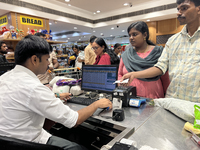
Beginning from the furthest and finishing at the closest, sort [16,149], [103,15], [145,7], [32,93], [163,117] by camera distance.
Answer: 1. [103,15]
2. [145,7]
3. [163,117]
4. [32,93]
5. [16,149]

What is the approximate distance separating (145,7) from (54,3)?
144 inches

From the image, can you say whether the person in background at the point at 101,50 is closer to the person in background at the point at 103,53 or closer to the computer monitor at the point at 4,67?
the person in background at the point at 103,53

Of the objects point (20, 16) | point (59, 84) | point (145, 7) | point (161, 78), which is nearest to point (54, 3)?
point (20, 16)

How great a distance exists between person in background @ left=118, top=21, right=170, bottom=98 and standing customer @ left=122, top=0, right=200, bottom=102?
247 mm

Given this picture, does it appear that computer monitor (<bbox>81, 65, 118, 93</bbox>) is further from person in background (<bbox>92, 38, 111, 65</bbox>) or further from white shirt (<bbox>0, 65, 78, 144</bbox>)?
white shirt (<bbox>0, 65, 78, 144</bbox>)

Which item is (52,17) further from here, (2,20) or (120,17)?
(120,17)

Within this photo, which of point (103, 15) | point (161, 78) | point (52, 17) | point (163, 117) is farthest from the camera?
point (103, 15)

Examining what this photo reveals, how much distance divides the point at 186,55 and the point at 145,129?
69 cm

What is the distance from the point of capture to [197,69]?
1.04 metres

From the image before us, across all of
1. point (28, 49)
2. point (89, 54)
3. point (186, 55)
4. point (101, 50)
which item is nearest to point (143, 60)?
point (186, 55)

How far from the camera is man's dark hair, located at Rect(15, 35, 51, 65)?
84 centimetres

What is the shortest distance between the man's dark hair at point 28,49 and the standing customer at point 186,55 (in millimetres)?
1034

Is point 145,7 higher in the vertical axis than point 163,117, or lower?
higher

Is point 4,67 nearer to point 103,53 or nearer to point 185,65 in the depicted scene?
point 103,53
